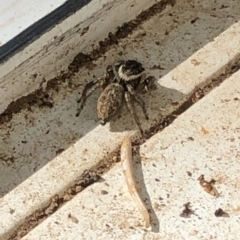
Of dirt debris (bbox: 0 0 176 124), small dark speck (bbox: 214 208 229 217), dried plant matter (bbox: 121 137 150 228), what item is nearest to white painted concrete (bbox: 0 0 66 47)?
dirt debris (bbox: 0 0 176 124)

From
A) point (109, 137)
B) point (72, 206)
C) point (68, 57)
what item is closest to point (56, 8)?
point (68, 57)

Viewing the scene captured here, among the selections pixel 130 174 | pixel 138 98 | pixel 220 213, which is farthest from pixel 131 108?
pixel 220 213

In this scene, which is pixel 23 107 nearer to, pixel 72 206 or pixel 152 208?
pixel 72 206

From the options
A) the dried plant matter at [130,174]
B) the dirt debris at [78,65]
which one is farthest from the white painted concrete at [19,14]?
the dried plant matter at [130,174]

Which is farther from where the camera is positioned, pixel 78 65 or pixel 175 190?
pixel 78 65

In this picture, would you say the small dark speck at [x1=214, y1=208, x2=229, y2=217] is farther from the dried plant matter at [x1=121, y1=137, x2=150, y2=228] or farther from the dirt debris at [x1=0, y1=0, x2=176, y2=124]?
the dirt debris at [x1=0, y1=0, x2=176, y2=124]

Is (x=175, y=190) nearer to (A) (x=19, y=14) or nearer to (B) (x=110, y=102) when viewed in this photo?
(B) (x=110, y=102)

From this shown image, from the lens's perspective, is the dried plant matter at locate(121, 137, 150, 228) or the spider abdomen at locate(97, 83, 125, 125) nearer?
the dried plant matter at locate(121, 137, 150, 228)
